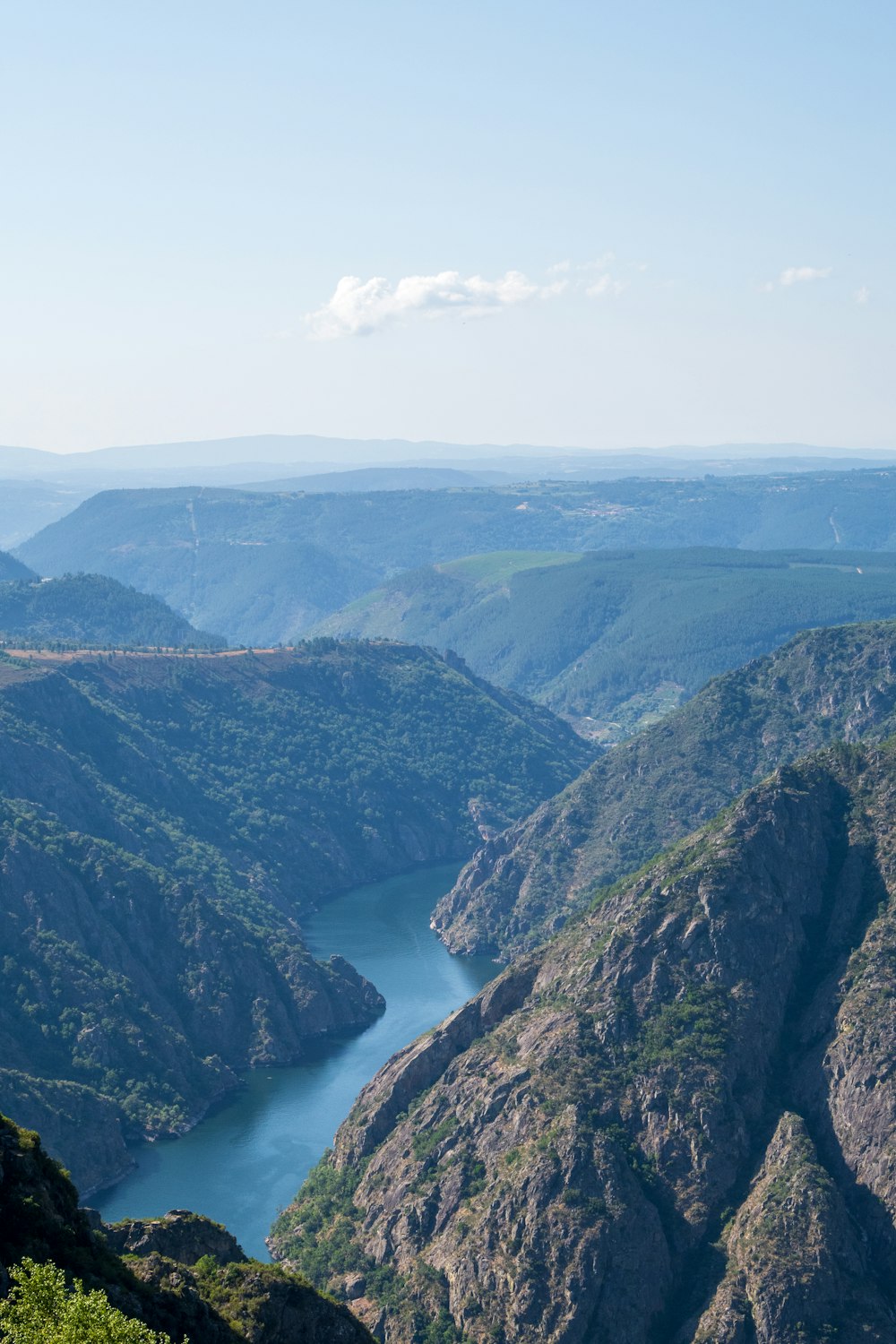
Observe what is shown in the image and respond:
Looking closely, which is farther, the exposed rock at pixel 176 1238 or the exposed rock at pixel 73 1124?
the exposed rock at pixel 73 1124

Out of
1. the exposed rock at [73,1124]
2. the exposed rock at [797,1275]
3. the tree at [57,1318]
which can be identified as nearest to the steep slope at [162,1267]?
the tree at [57,1318]

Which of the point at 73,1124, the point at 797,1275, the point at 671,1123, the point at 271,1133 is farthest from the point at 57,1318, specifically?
the point at 271,1133

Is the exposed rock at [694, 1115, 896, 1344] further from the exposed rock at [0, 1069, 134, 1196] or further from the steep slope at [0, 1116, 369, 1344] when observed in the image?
the exposed rock at [0, 1069, 134, 1196]

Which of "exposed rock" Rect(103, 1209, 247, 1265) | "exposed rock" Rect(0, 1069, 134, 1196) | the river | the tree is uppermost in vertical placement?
the tree

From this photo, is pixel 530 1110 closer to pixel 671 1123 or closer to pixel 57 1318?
pixel 671 1123

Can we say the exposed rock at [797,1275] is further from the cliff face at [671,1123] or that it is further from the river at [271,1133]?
the river at [271,1133]

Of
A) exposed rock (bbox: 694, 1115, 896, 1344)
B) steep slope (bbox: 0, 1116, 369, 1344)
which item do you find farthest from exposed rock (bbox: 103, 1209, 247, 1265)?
exposed rock (bbox: 694, 1115, 896, 1344)
